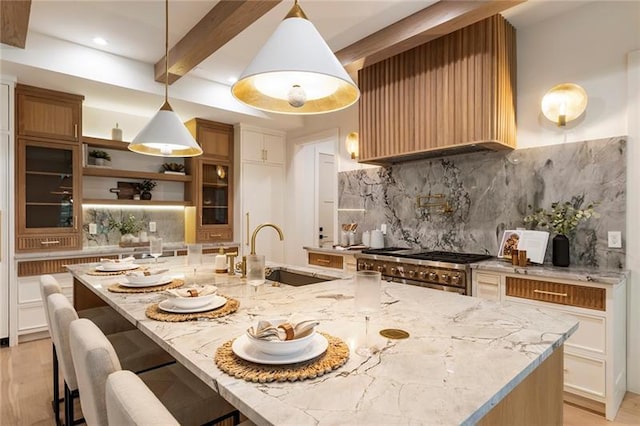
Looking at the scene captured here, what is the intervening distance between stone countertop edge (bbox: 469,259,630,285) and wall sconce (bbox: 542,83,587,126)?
1100 millimetres

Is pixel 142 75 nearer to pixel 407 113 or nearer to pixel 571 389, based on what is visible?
pixel 407 113

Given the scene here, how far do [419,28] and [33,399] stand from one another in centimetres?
387

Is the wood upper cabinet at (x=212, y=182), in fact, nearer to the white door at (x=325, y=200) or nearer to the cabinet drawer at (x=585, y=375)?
the white door at (x=325, y=200)

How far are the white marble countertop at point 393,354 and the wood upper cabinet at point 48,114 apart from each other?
2765 mm

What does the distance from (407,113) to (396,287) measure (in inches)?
79.3

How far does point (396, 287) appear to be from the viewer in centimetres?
189

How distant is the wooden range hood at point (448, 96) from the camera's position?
110 inches

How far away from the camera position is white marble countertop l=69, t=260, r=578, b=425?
0.73 metres

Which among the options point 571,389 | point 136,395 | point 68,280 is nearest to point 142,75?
point 68,280

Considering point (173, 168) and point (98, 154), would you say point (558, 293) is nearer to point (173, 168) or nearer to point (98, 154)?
point (173, 168)

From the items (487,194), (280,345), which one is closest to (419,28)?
(487,194)

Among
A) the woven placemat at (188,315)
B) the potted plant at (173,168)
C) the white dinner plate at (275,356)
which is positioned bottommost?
the woven placemat at (188,315)

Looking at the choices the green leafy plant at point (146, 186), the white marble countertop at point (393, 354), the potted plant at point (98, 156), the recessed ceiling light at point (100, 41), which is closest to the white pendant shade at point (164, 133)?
the white marble countertop at point (393, 354)

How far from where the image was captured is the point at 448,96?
302 centimetres
